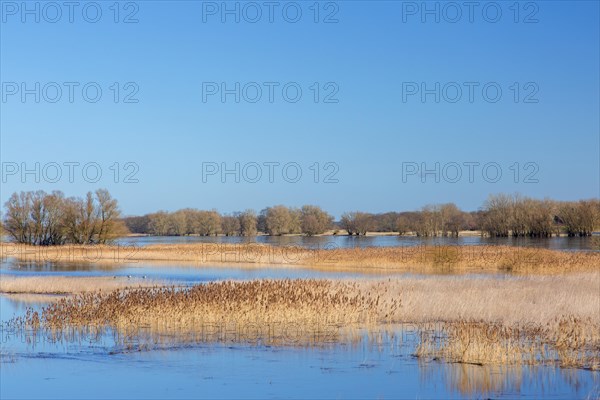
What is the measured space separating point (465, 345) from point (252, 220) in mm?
142885

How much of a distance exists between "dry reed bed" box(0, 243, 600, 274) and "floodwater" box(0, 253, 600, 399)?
2554cm

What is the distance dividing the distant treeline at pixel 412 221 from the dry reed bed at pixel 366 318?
87.6 meters

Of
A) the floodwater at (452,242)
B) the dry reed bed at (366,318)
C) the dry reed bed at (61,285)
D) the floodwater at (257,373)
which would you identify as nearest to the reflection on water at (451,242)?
the floodwater at (452,242)

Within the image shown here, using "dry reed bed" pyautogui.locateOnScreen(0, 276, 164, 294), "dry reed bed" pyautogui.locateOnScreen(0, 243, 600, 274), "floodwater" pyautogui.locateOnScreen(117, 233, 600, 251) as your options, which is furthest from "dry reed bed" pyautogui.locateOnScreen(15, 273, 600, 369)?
"floodwater" pyautogui.locateOnScreen(117, 233, 600, 251)

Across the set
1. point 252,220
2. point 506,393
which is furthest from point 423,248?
point 252,220

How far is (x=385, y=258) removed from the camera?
44906mm

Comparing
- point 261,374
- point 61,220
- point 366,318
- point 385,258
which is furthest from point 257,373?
point 61,220

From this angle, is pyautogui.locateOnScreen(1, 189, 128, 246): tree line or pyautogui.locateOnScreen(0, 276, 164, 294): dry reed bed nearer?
pyautogui.locateOnScreen(0, 276, 164, 294): dry reed bed

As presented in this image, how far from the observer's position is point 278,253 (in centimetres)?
5506

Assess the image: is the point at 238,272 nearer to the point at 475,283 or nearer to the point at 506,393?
the point at 475,283

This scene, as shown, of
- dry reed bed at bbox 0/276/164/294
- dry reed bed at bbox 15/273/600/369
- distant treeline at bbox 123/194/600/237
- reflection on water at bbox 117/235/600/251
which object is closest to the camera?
dry reed bed at bbox 15/273/600/369

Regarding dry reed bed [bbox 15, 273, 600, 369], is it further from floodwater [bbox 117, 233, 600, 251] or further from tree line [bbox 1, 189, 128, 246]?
tree line [bbox 1, 189, 128, 246]

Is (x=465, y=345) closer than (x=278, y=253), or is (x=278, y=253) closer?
(x=465, y=345)

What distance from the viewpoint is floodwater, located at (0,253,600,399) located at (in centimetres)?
1180
